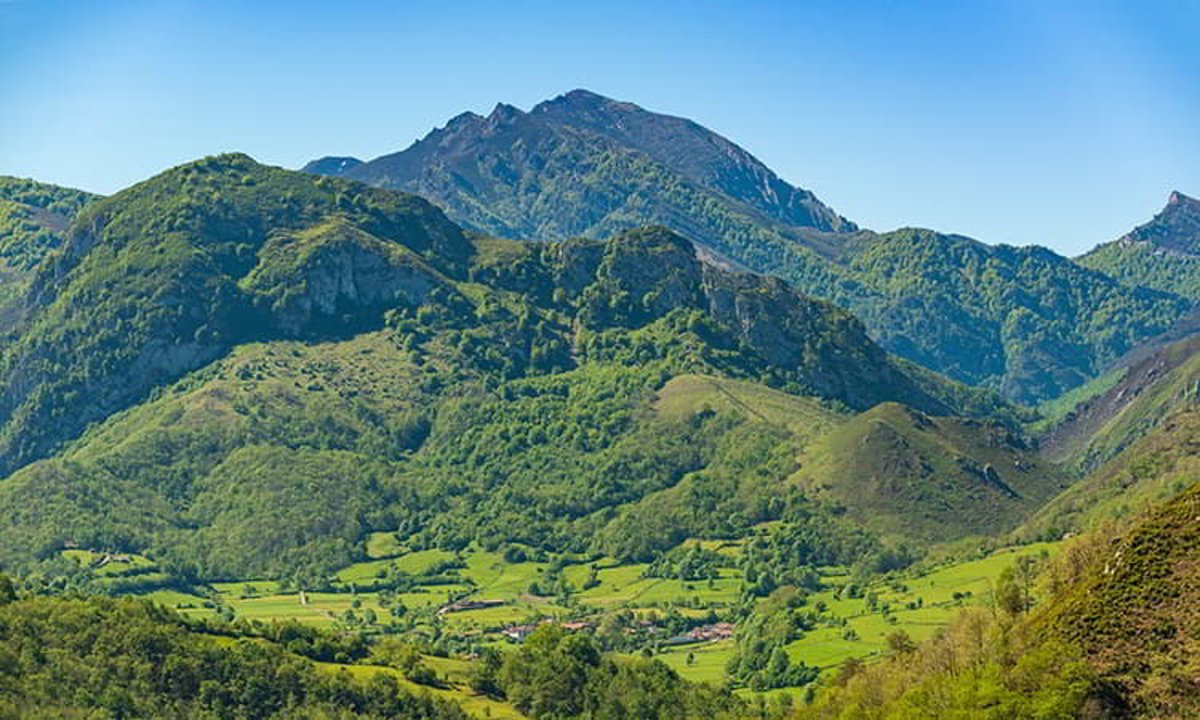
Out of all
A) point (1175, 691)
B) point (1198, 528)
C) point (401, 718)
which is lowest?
point (401, 718)

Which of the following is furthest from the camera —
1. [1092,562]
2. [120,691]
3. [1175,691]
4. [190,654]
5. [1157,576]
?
[190,654]

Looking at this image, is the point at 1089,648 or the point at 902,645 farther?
the point at 902,645

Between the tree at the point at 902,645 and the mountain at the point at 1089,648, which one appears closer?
the mountain at the point at 1089,648

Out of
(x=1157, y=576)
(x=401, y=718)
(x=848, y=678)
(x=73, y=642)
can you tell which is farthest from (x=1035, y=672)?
(x=73, y=642)

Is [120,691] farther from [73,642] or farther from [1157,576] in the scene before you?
[1157,576]

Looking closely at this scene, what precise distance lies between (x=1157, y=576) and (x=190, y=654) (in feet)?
369

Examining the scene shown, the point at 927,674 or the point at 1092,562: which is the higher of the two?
the point at 1092,562

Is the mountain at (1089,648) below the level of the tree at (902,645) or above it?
above

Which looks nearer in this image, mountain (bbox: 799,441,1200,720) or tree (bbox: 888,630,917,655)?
mountain (bbox: 799,441,1200,720)

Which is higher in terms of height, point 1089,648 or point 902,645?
point 1089,648

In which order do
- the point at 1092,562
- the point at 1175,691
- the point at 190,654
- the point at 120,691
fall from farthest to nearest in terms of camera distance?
1. the point at 190,654
2. the point at 120,691
3. the point at 1092,562
4. the point at 1175,691

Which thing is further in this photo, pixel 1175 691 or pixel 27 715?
pixel 27 715

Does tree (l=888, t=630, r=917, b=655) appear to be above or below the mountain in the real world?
below

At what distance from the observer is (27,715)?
164625mm
